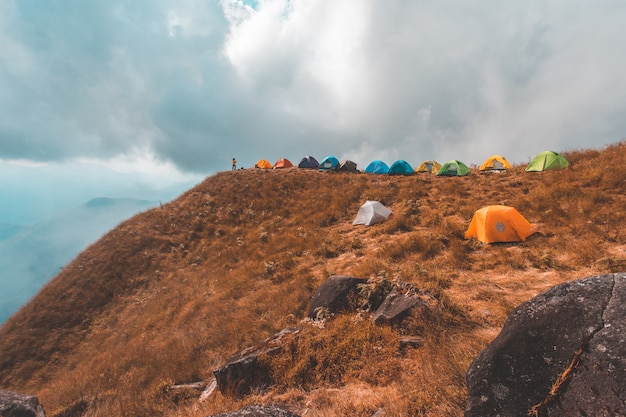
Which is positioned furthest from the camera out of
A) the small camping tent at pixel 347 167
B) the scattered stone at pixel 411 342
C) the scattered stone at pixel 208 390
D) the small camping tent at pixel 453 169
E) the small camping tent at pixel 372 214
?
the small camping tent at pixel 347 167

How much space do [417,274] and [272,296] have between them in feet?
19.5

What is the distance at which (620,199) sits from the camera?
12.0m

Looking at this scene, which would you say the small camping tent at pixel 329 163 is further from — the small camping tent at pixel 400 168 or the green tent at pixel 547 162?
the green tent at pixel 547 162

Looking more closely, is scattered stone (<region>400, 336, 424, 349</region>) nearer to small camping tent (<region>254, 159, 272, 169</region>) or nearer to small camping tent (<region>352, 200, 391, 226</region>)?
small camping tent (<region>352, 200, 391, 226</region>)

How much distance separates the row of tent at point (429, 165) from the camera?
21.2m

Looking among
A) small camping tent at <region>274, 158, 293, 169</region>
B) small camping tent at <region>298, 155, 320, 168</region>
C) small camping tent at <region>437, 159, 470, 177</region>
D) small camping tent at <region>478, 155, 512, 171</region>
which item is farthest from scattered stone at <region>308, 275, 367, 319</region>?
small camping tent at <region>274, 158, 293, 169</region>

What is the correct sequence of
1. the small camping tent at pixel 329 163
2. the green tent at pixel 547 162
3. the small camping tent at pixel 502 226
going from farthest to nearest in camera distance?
the small camping tent at pixel 329 163 → the green tent at pixel 547 162 → the small camping tent at pixel 502 226

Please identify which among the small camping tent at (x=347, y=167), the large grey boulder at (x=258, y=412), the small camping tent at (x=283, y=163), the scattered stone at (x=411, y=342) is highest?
the small camping tent at (x=283, y=163)

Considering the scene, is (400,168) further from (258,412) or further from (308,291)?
(258,412)

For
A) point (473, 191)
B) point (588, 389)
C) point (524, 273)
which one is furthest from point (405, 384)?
point (473, 191)

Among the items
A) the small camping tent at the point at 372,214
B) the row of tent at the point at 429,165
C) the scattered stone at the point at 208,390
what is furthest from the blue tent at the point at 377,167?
the scattered stone at the point at 208,390

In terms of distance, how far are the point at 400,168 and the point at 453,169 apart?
260 inches

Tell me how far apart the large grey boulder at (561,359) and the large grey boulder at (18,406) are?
8.61 metres

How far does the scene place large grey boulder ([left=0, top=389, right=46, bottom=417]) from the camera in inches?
233
